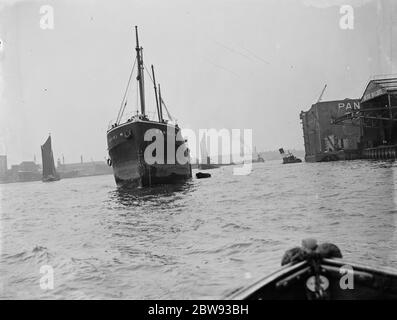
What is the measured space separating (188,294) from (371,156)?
44415 millimetres

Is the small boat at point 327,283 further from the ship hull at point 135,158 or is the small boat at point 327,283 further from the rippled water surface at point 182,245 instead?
the ship hull at point 135,158

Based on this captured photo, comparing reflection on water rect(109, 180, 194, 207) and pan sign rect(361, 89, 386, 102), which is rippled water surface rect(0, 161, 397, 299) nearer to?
reflection on water rect(109, 180, 194, 207)

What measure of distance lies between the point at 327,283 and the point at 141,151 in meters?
23.5

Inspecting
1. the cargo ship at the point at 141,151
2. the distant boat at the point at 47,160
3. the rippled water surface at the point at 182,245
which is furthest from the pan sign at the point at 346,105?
the distant boat at the point at 47,160

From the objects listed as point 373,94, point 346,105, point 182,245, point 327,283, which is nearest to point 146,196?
point 182,245

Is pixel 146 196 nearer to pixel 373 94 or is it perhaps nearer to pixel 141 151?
pixel 141 151

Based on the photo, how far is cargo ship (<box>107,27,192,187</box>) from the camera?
2648 centimetres

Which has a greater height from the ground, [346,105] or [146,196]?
[346,105]

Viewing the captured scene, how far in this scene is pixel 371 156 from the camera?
145 feet

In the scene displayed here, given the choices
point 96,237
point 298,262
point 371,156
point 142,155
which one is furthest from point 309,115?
point 298,262

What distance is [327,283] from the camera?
11.8 ft

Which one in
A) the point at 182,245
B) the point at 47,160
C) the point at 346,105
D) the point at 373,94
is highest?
the point at 346,105

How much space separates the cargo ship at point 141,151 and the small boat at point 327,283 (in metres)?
23.3
